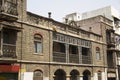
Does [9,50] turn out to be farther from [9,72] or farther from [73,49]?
[73,49]

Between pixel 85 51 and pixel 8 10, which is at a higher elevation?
pixel 8 10

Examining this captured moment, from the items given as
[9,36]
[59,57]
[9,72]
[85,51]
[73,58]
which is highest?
[9,36]

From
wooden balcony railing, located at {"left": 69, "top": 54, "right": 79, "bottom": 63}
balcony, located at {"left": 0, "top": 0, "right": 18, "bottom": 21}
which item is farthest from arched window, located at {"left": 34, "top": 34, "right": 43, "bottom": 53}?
wooden balcony railing, located at {"left": 69, "top": 54, "right": 79, "bottom": 63}

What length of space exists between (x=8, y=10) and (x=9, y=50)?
3137mm

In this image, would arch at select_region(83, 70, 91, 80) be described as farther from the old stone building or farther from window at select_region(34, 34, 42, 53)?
window at select_region(34, 34, 42, 53)

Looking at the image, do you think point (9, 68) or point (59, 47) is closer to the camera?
point (9, 68)

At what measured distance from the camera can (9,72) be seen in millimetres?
17219

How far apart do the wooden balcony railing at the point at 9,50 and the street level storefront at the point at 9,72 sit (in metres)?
0.88

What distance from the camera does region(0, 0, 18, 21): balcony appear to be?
16719 millimetres

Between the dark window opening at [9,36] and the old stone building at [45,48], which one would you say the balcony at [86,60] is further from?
the dark window opening at [9,36]

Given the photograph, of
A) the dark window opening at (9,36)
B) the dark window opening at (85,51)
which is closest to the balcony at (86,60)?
the dark window opening at (85,51)

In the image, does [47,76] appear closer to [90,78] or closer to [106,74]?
[90,78]

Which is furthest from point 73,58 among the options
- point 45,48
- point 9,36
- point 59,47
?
point 9,36

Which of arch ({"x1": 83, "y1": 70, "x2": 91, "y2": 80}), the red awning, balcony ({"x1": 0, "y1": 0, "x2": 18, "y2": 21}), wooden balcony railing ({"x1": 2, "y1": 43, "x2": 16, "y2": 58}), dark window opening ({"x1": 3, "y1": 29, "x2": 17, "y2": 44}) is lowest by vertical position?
arch ({"x1": 83, "y1": 70, "x2": 91, "y2": 80})
